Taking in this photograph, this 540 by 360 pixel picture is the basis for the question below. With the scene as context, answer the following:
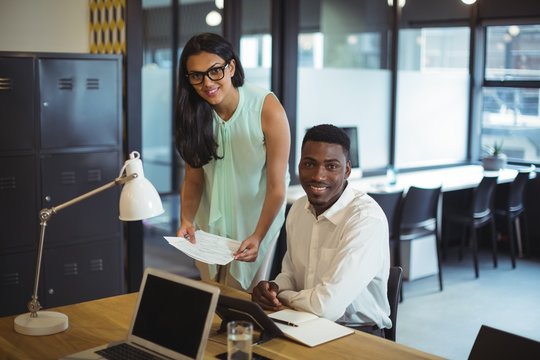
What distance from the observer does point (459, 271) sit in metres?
6.28

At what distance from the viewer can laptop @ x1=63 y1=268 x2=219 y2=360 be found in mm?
1933

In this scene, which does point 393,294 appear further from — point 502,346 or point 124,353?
point 124,353

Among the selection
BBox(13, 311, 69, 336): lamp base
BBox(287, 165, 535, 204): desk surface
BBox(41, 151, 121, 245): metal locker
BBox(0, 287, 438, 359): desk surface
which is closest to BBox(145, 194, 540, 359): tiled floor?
BBox(41, 151, 121, 245): metal locker

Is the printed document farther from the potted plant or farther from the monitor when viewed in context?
the potted plant

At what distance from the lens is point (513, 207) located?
A: 6.40 metres

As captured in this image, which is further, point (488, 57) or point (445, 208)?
point (488, 57)

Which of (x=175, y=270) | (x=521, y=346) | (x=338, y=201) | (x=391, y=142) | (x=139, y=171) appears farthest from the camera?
(x=391, y=142)

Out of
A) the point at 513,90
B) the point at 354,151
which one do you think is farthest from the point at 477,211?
the point at 513,90

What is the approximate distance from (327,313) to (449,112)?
524 cm

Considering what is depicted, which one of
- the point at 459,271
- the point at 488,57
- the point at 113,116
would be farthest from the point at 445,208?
the point at 113,116

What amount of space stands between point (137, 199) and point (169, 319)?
0.43 m

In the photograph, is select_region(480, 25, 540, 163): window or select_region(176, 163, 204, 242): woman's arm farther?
select_region(480, 25, 540, 163): window

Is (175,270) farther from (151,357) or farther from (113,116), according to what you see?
(151,357)

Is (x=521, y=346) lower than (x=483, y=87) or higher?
lower
